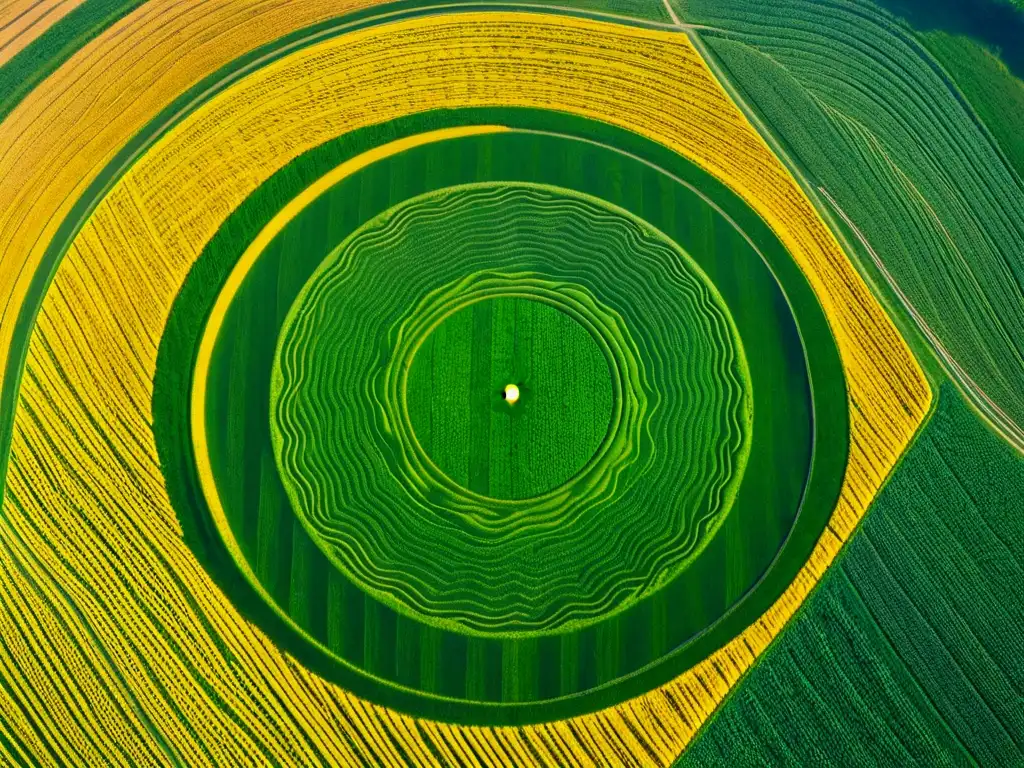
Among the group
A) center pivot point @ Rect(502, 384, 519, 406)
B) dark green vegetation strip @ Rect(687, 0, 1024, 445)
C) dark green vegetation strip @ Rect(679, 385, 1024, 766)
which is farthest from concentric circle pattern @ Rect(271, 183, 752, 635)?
dark green vegetation strip @ Rect(687, 0, 1024, 445)

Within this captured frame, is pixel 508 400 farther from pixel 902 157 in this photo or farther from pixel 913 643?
pixel 902 157

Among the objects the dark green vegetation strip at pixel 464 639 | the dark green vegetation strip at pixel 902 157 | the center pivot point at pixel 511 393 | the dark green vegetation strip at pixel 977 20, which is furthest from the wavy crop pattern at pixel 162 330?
the center pivot point at pixel 511 393

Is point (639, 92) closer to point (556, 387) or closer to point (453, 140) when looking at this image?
point (453, 140)

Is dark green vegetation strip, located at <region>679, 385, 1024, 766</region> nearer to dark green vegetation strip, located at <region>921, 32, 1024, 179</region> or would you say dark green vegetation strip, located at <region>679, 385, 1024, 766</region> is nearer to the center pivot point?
the center pivot point

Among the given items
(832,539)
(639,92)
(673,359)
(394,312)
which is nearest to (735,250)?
(673,359)

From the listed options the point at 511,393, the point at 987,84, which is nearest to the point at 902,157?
the point at 987,84
